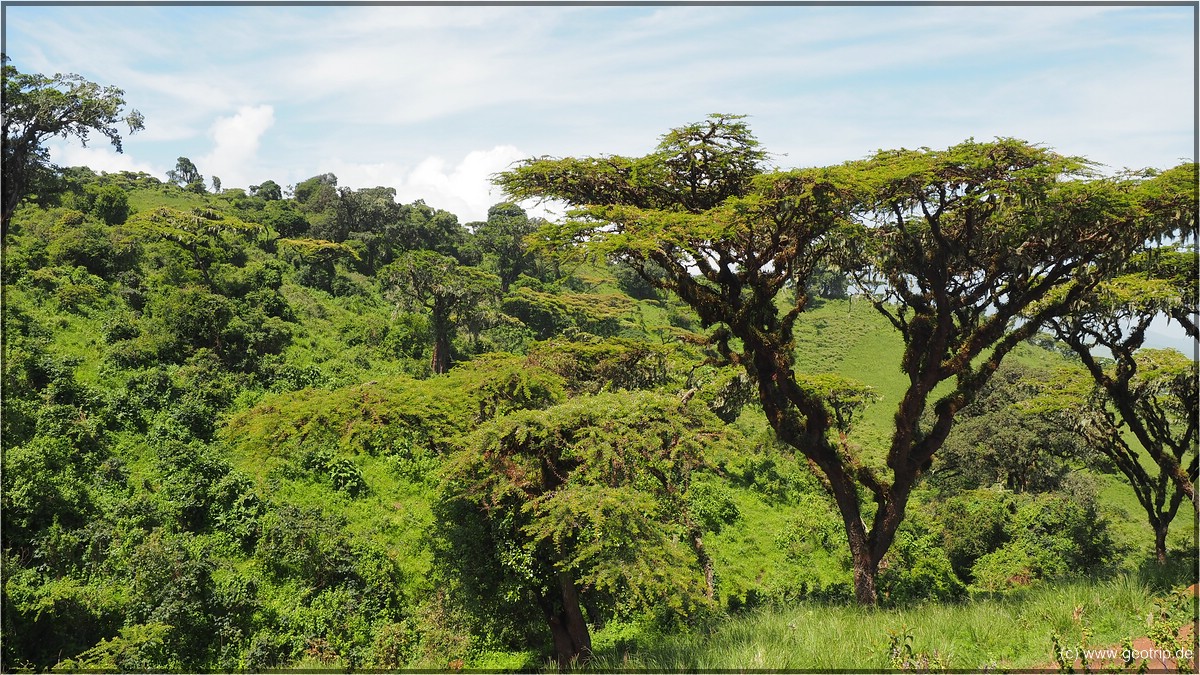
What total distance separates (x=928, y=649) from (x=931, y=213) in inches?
344

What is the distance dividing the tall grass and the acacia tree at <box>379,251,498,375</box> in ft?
97.5

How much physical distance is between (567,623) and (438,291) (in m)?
27.4

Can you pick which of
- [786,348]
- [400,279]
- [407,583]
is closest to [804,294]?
[786,348]

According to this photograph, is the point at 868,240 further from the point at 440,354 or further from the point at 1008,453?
the point at 440,354

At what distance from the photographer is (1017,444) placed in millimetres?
30781

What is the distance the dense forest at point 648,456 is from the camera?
1113cm

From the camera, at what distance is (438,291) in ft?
126

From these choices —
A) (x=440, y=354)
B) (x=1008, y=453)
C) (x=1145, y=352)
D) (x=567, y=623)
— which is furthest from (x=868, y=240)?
(x=440, y=354)

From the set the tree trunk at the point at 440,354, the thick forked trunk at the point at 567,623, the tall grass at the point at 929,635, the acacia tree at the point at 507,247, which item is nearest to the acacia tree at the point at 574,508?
the thick forked trunk at the point at 567,623

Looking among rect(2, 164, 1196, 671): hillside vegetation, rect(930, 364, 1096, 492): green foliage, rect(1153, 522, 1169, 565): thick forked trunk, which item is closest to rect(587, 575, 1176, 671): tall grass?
rect(2, 164, 1196, 671): hillside vegetation

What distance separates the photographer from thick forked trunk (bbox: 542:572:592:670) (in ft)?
42.5

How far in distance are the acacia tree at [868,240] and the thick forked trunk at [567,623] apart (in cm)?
552

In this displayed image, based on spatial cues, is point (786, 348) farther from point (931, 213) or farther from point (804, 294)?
point (931, 213)

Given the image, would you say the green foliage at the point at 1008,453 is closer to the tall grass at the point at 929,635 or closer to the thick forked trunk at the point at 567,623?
the tall grass at the point at 929,635
